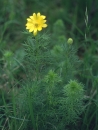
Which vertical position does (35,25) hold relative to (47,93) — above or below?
above

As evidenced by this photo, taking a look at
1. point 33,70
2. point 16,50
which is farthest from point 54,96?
point 16,50

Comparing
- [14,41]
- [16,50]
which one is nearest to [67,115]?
[16,50]

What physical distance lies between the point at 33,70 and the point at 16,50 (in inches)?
37.5

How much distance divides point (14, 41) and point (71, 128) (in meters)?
1.39

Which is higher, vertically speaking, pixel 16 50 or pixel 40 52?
pixel 16 50

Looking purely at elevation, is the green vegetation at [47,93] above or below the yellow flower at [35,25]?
below

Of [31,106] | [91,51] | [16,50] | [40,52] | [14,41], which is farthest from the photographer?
[14,41]

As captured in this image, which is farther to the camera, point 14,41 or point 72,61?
point 14,41

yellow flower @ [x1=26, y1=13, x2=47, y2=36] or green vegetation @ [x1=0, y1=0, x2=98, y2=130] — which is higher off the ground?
yellow flower @ [x1=26, y1=13, x2=47, y2=36]

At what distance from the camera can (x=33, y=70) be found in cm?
226

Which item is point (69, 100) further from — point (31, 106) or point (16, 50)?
point (16, 50)

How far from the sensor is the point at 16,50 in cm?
318

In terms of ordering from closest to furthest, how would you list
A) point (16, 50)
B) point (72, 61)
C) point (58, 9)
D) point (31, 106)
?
point (31, 106) → point (72, 61) → point (16, 50) → point (58, 9)

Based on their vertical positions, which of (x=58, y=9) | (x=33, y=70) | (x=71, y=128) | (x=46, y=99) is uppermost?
(x=58, y=9)
